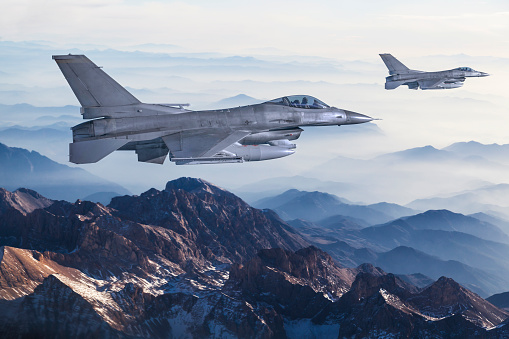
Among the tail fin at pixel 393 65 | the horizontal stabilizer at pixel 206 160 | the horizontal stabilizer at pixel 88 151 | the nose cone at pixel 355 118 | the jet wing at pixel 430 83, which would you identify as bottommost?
the horizontal stabilizer at pixel 206 160

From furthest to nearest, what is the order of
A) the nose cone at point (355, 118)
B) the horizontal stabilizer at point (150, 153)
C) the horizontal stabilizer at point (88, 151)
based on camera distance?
the nose cone at point (355, 118)
the horizontal stabilizer at point (150, 153)
the horizontal stabilizer at point (88, 151)

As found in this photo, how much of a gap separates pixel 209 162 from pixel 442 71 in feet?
309

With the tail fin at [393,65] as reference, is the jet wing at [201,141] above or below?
below

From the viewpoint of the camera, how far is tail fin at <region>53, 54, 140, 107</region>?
65.2 meters

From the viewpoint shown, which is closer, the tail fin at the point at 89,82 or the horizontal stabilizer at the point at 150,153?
the tail fin at the point at 89,82

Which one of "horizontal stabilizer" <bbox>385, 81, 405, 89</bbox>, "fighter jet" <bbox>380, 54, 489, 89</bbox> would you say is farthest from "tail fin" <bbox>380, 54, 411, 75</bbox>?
"horizontal stabilizer" <bbox>385, 81, 405, 89</bbox>

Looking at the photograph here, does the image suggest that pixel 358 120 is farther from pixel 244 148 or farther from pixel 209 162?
pixel 209 162

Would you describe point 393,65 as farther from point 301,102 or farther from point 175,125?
point 175,125

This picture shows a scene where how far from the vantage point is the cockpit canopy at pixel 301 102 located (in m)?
74.4

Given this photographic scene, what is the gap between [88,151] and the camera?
207ft

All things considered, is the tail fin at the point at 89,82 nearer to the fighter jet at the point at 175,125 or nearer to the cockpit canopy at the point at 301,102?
the fighter jet at the point at 175,125

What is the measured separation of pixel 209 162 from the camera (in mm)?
64000

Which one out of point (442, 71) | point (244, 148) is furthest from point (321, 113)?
point (442, 71)

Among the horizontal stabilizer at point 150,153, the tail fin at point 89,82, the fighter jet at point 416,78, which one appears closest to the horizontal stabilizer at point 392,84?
the fighter jet at point 416,78
